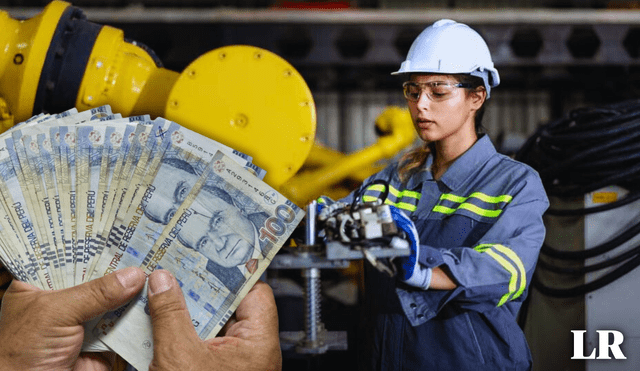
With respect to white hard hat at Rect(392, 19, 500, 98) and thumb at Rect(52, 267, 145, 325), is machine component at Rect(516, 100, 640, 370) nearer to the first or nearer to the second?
white hard hat at Rect(392, 19, 500, 98)

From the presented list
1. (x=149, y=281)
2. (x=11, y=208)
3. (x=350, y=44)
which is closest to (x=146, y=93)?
(x=11, y=208)

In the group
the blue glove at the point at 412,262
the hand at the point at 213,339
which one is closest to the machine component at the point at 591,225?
the blue glove at the point at 412,262

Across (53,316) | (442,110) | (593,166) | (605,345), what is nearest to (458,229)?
(442,110)

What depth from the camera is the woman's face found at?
5.63 ft

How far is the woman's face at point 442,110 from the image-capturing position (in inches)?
67.5

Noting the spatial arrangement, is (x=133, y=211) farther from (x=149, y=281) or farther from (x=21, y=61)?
(x=21, y=61)

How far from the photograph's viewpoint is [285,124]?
6.20ft

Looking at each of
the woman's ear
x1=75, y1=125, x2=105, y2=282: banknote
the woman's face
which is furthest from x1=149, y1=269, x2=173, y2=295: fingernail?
the woman's ear

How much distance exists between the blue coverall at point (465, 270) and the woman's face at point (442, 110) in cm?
11

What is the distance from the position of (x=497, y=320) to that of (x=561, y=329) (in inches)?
51.9

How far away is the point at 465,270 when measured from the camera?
4.82 ft

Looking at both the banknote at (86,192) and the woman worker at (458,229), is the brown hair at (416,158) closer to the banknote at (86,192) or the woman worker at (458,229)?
the woman worker at (458,229)

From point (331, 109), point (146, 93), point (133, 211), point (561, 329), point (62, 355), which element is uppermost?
point (331, 109)

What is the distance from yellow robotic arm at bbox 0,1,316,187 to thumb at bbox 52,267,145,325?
0.63m
